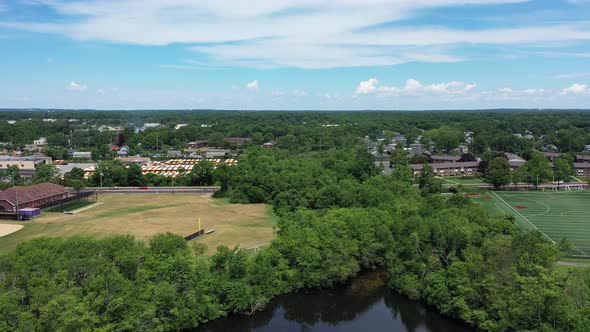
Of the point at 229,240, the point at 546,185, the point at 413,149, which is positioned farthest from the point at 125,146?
the point at 546,185

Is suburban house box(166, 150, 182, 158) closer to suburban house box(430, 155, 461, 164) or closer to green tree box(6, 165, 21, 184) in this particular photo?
green tree box(6, 165, 21, 184)

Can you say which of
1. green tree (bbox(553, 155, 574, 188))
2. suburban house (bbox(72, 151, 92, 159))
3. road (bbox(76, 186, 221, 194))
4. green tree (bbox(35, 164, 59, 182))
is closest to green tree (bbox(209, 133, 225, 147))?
suburban house (bbox(72, 151, 92, 159))

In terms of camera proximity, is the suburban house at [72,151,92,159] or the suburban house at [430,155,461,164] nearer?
the suburban house at [430,155,461,164]

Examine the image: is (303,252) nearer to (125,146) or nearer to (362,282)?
(362,282)

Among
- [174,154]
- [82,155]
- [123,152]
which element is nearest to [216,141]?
[174,154]

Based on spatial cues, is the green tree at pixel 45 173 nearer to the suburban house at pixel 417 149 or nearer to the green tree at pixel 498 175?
the green tree at pixel 498 175

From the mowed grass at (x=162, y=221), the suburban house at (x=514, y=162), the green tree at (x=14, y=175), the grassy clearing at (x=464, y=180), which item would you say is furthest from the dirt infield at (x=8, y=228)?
the suburban house at (x=514, y=162)
